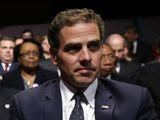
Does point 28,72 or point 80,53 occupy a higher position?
point 80,53

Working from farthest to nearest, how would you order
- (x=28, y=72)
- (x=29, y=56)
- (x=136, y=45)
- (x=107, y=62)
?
(x=136, y=45) < (x=29, y=56) < (x=28, y=72) < (x=107, y=62)

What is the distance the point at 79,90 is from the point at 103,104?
4.3 inches

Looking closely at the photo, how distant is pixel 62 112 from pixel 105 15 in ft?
30.5

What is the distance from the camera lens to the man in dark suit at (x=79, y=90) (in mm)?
1714

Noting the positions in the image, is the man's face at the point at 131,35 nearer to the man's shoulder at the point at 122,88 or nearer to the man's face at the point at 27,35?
the man's face at the point at 27,35

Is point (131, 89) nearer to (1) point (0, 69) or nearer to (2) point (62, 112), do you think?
(2) point (62, 112)

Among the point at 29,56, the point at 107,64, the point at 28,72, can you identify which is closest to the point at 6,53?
the point at 29,56

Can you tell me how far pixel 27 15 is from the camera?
10867 mm

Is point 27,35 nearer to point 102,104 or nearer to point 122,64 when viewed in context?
point 122,64

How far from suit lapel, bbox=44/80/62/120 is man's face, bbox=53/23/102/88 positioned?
13 centimetres

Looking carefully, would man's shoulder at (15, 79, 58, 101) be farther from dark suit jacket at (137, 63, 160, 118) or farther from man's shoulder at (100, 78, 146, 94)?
dark suit jacket at (137, 63, 160, 118)

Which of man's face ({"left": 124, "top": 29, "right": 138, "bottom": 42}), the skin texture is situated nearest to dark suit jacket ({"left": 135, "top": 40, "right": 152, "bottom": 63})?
man's face ({"left": 124, "top": 29, "right": 138, "bottom": 42})

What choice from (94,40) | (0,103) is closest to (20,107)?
(94,40)

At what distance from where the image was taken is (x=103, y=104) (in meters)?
1.82
